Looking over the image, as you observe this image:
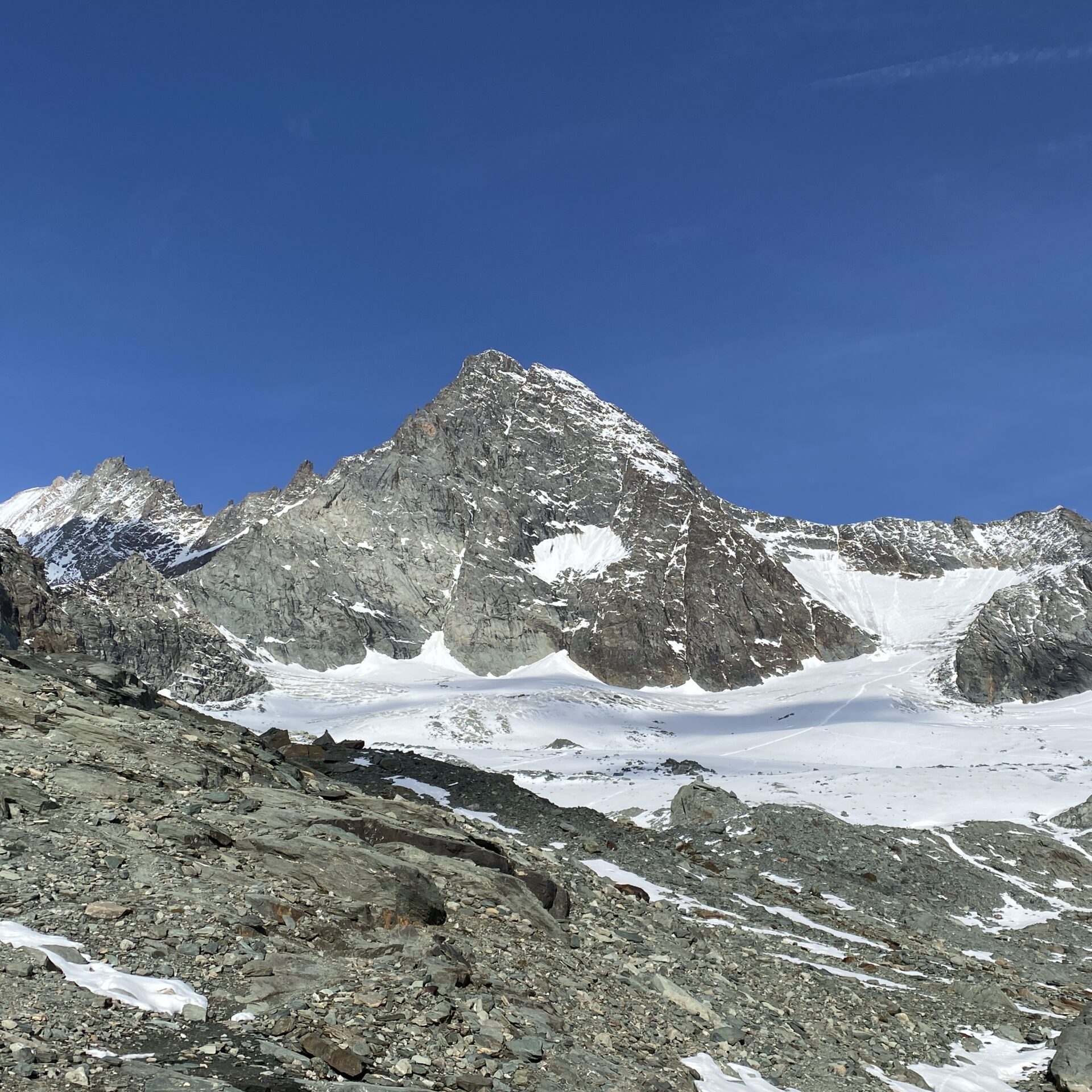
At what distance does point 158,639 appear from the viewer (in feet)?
524

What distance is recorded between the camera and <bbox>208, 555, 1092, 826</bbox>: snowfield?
5428 cm

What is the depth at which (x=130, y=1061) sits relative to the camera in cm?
908

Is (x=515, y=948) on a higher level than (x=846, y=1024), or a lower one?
higher

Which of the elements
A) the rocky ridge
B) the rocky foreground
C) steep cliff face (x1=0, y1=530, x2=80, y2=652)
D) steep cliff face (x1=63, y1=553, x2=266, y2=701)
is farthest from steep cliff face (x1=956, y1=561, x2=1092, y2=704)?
the rocky foreground

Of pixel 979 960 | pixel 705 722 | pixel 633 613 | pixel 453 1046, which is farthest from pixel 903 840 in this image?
pixel 633 613

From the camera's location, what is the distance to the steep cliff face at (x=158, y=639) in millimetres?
152375

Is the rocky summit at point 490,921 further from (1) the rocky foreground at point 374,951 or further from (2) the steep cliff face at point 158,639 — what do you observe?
(2) the steep cliff face at point 158,639

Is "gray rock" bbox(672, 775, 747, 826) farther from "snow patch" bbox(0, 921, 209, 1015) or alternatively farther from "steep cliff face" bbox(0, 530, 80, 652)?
"steep cliff face" bbox(0, 530, 80, 652)

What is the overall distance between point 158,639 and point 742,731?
9714 cm

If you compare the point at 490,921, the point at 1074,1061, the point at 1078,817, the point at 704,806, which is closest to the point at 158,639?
the point at 704,806

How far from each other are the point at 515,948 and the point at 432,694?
137m

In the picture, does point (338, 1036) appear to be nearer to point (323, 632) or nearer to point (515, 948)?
point (515, 948)

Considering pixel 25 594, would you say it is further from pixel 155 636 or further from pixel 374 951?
pixel 374 951

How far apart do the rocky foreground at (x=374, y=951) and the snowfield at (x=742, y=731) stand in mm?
22487
